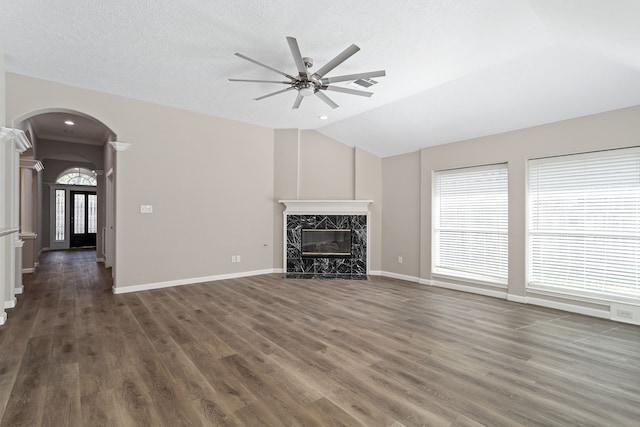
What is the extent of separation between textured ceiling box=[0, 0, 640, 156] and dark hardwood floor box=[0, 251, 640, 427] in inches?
102

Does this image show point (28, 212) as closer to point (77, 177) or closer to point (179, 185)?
point (179, 185)

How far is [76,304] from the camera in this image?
13.2ft

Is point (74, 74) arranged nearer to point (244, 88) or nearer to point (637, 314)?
point (244, 88)

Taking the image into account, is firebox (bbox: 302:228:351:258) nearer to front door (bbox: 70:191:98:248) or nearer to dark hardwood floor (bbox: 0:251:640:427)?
dark hardwood floor (bbox: 0:251:640:427)

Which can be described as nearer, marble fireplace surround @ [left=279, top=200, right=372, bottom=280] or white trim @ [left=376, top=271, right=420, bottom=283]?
white trim @ [left=376, top=271, right=420, bottom=283]

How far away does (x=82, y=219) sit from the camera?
10805 millimetres

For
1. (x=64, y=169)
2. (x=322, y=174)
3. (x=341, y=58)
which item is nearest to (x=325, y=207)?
(x=322, y=174)

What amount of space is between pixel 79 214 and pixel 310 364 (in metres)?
11.8

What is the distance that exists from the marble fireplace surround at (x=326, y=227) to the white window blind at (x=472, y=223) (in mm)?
1419

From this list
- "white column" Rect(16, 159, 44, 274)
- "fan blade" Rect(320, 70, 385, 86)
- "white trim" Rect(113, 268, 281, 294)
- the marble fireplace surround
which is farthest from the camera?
the marble fireplace surround

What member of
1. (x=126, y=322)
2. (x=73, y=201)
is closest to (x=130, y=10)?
(x=126, y=322)

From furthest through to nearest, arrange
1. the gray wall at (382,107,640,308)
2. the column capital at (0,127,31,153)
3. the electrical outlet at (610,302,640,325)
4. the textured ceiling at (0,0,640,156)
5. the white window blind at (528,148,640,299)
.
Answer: the gray wall at (382,107,640,308) < the white window blind at (528,148,640,299) < the electrical outlet at (610,302,640,325) < the column capital at (0,127,31,153) < the textured ceiling at (0,0,640,156)

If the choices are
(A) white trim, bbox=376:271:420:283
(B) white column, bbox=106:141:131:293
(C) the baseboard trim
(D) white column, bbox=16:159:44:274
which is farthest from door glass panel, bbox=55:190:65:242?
(C) the baseboard trim

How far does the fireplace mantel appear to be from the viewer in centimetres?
618
